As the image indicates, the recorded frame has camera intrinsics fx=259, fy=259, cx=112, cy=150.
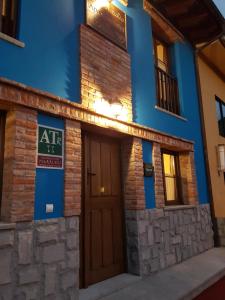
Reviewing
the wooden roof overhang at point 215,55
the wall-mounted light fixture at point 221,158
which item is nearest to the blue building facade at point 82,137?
the wall-mounted light fixture at point 221,158

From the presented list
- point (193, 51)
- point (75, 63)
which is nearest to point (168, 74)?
point (193, 51)

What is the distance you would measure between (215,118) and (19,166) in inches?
257

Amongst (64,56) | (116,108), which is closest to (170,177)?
(116,108)

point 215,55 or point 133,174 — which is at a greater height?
point 215,55

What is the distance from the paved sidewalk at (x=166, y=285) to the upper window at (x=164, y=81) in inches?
132

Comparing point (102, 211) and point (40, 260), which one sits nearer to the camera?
→ point (40, 260)

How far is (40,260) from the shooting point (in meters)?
2.90

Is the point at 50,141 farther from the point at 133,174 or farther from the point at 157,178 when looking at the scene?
the point at 157,178

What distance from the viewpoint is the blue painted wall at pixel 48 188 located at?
306 cm

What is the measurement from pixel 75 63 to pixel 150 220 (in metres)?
2.89

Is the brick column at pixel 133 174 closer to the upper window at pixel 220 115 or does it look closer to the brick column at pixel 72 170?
the brick column at pixel 72 170

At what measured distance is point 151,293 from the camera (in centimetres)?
351

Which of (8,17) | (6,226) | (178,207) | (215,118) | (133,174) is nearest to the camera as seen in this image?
(6,226)

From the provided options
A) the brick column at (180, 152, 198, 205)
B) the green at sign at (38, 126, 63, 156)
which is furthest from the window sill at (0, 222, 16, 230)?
the brick column at (180, 152, 198, 205)
